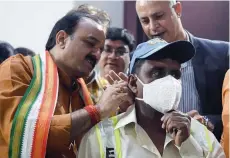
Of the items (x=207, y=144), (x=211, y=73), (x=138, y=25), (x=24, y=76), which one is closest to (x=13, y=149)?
(x=24, y=76)

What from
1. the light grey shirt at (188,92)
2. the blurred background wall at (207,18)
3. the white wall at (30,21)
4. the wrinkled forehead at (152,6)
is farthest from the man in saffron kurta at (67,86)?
the blurred background wall at (207,18)

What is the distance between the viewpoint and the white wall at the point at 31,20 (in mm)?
2971

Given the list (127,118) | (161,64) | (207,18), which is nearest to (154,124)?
(127,118)

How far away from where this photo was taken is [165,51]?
4.47 feet

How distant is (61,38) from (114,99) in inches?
14.9

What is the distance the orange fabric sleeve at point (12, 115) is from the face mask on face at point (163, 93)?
281 mm

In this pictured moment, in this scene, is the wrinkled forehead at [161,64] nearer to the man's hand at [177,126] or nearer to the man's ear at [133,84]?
the man's ear at [133,84]

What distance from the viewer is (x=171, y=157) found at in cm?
128

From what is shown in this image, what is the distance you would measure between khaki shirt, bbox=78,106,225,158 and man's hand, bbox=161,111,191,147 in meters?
0.05

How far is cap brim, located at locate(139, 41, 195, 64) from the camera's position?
1.35m

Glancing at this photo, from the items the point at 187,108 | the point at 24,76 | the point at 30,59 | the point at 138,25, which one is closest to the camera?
the point at 24,76

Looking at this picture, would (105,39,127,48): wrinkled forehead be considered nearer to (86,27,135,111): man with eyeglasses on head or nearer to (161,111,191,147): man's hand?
(86,27,135,111): man with eyeglasses on head

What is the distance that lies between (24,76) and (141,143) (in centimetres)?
47

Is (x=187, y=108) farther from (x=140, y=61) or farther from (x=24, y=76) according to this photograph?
(x=24, y=76)
